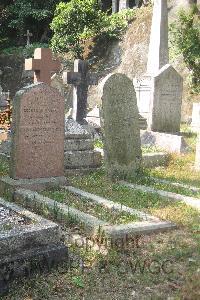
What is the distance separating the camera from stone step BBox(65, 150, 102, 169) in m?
8.68

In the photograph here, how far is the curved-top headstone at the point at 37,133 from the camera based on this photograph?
7.21 m

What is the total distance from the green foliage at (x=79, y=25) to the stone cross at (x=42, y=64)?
686 inches

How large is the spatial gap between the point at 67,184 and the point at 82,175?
1.02m

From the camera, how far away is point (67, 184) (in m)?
7.71

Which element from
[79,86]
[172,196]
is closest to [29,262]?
[172,196]

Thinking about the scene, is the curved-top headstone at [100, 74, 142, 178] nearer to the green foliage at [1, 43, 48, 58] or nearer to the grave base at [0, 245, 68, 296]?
the grave base at [0, 245, 68, 296]

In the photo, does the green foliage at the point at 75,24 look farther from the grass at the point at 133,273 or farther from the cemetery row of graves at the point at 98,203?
the grass at the point at 133,273

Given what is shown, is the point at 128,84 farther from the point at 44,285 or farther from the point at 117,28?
the point at 117,28

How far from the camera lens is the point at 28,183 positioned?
24.0 ft

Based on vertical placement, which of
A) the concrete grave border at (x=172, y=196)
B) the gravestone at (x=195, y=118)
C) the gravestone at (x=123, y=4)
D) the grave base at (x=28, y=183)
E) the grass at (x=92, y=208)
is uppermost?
the gravestone at (x=123, y=4)

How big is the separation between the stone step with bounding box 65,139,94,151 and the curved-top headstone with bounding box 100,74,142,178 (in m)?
0.88

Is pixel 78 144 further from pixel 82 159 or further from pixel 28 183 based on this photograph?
pixel 28 183

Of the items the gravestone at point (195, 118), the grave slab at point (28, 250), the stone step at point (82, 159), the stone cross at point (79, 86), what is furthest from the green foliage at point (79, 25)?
the grave slab at point (28, 250)

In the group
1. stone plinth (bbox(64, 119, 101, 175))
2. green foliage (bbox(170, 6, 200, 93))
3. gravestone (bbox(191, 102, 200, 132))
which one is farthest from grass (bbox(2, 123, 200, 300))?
green foliage (bbox(170, 6, 200, 93))
